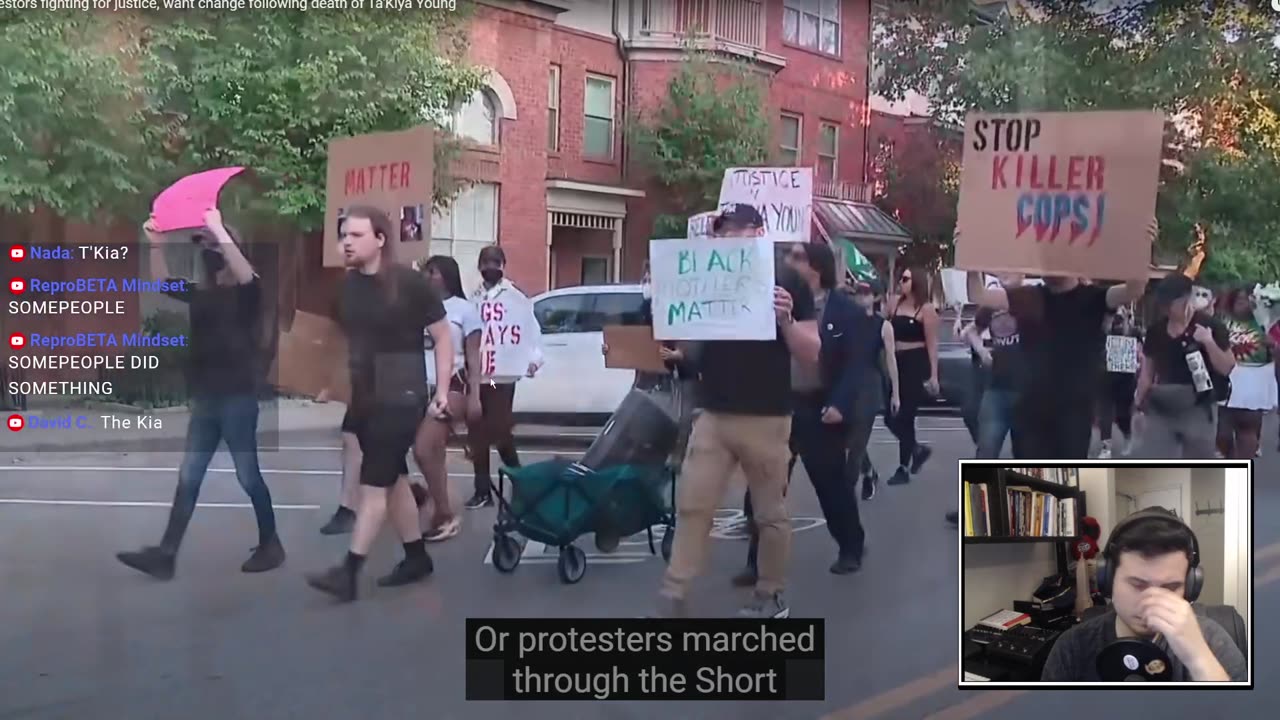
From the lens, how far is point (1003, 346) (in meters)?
3.68

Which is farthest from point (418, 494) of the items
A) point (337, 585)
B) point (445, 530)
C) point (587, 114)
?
point (587, 114)

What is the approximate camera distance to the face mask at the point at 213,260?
3.50 metres

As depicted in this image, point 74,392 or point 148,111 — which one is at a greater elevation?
point 148,111

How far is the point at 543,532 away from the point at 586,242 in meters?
0.84

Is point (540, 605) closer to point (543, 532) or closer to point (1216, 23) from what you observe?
point (543, 532)

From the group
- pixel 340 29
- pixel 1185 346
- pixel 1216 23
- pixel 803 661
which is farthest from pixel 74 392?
pixel 1216 23

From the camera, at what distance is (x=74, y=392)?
3465 mm

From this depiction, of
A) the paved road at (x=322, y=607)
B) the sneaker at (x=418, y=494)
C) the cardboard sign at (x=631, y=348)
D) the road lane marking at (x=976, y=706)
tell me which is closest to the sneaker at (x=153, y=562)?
the paved road at (x=322, y=607)

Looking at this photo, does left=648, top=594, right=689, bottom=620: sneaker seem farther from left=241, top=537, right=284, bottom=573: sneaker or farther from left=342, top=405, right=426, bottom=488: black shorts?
left=241, top=537, right=284, bottom=573: sneaker

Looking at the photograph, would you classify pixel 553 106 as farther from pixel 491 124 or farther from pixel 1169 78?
pixel 1169 78

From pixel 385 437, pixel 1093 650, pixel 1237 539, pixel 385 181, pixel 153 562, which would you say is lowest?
pixel 1093 650

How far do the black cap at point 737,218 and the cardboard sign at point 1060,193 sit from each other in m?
0.57

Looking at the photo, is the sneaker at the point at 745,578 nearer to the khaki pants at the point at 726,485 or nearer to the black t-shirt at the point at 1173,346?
the khaki pants at the point at 726,485

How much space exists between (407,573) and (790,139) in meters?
1.61
